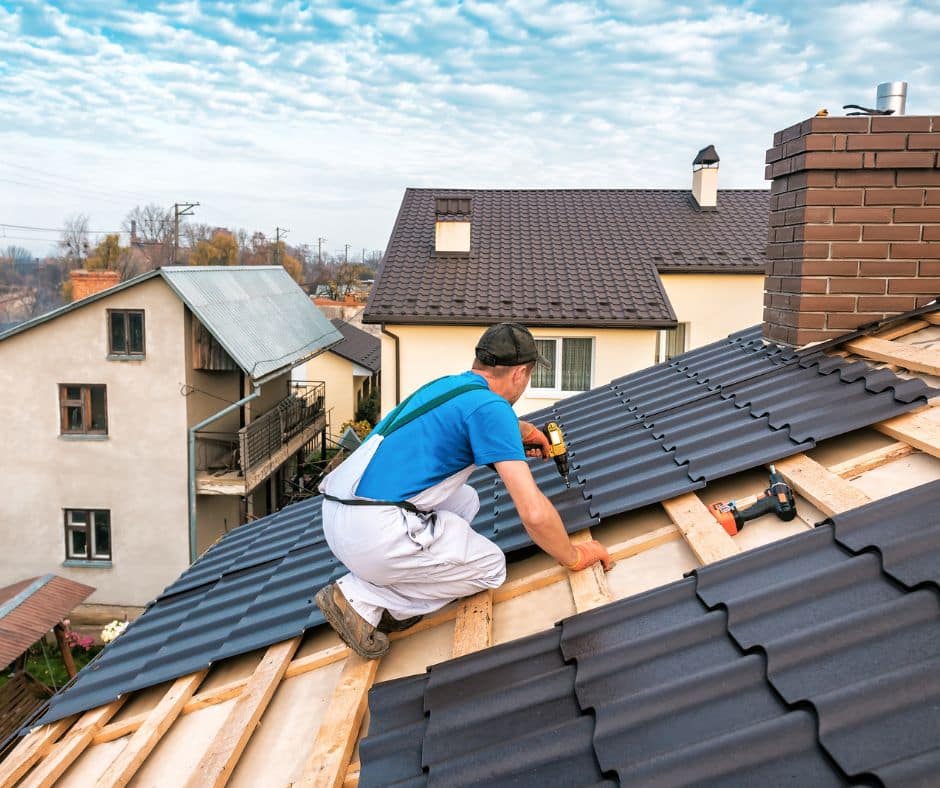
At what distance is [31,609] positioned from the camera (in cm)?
1175

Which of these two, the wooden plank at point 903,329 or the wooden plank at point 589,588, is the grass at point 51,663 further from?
the wooden plank at point 903,329

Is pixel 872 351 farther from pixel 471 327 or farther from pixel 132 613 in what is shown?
pixel 132 613

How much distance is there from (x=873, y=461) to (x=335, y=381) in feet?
104

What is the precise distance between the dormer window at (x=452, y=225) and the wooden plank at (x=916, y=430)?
53.6 ft

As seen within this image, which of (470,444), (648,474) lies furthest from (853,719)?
(648,474)

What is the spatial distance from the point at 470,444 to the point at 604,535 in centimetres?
94

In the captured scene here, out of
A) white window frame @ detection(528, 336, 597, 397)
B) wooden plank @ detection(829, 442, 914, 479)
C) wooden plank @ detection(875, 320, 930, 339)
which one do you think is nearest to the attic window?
white window frame @ detection(528, 336, 597, 397)

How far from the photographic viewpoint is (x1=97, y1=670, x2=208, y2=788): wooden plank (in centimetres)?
293

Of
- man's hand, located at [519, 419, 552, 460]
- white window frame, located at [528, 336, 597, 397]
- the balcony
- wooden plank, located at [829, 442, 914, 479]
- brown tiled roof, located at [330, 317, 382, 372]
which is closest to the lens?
wooden plank, located at [829, 442, 914, 479]

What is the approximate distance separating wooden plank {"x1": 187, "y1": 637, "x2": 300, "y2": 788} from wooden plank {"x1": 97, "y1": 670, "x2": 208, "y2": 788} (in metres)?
0.28

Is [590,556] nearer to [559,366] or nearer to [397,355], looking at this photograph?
[559,366]

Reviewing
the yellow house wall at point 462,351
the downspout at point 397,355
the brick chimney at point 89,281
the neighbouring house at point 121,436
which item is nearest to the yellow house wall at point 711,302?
the yellow house wall at point 462,351

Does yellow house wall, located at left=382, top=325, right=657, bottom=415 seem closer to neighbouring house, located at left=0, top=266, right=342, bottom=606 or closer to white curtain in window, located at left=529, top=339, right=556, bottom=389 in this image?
white curtain in window, located at left=529, top=339, right=556, bottom=389

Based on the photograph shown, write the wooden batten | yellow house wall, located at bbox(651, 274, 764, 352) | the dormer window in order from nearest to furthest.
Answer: the wooden batten < the dormer window < yellow house wall, located at bbox(651, 274, 764, 352)
